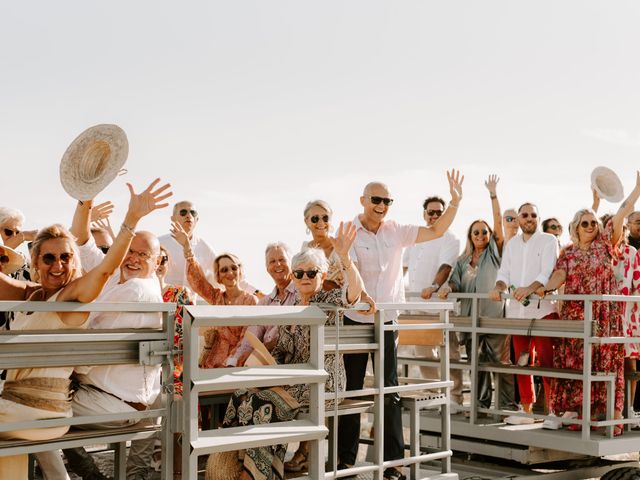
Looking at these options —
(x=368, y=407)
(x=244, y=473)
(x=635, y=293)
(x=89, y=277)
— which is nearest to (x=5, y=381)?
(x=89, y=277)

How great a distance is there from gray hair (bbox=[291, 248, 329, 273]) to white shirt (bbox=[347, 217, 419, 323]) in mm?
877

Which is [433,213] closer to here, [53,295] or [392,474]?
[392,474]

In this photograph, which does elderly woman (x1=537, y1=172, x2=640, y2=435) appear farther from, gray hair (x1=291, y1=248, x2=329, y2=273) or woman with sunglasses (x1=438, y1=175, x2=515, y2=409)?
gray hair (x1=291, y1=248, x2=329, y2=273)

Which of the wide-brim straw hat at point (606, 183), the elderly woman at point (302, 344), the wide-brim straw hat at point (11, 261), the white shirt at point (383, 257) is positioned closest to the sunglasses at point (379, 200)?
the white shirt at point (383, 257)

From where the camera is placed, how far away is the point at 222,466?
15.5 feet

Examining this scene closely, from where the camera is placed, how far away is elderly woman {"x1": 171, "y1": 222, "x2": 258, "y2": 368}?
644 centimetres

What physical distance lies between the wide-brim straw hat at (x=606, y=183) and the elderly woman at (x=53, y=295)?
509cm

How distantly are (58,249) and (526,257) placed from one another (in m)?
4.77

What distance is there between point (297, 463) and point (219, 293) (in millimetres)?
2061

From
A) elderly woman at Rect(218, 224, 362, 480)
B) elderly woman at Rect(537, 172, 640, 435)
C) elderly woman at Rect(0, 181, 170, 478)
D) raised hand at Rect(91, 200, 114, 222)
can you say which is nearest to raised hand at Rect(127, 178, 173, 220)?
elderly woman at Rect(0, 181, 170, 478)

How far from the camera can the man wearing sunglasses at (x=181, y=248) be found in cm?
743

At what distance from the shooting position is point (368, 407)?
18.2 feet

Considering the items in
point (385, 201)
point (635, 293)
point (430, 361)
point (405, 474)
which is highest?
point (385, 201)

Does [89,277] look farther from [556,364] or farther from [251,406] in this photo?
[556,364]
